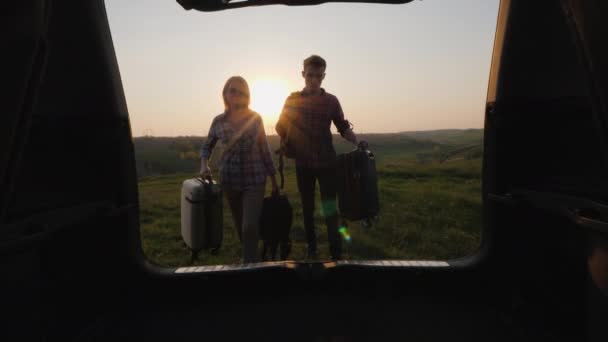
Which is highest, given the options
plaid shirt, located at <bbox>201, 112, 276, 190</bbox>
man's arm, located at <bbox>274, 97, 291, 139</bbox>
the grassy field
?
man's arm, located at <bbox>274, 97, 291, 139</bbox>

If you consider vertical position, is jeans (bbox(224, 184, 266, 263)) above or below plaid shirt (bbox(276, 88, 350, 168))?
below

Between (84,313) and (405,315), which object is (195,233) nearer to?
(84,313)

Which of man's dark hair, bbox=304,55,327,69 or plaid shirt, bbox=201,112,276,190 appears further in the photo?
man's dark hair, bbox=304,55,327,69

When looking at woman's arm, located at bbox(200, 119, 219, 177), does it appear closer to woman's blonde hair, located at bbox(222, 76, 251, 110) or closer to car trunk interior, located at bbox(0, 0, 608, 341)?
woman's blonde hair, located at bbox(222, 76, 251, 110)

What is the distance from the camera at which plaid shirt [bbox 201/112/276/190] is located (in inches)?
138

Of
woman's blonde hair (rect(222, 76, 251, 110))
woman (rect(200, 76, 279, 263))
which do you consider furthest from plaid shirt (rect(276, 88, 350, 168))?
woman's blonde hair (rect(222, 76, 251, 110))

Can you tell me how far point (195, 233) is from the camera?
11.0 ft

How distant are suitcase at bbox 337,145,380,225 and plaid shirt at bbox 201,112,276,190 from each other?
2.71 feet

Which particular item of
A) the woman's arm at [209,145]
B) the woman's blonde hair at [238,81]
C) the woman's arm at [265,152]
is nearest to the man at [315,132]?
the woman's arm at [265,152]

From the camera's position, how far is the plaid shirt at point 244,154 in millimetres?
3502

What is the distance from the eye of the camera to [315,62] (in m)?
3.75

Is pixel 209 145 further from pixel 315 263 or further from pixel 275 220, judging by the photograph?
pixel 315 263

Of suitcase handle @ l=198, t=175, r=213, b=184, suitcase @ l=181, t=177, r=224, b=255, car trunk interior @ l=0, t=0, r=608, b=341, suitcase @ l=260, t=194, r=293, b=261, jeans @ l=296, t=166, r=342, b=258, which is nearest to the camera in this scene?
car trunk interior @ l=0, t=0, r=608, b=341

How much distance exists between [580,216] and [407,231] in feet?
17.2
